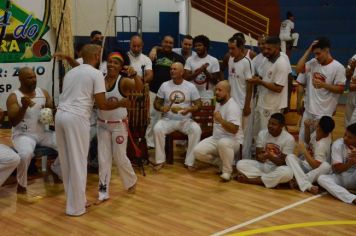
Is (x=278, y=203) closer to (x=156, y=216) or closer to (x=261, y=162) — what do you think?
(x=261, y=162)

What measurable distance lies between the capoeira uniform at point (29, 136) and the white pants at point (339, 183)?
2934mm

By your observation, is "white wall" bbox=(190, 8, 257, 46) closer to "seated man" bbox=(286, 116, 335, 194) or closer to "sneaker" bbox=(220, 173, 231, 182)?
"sneaker" bbox=(220, 173, 231, 182)

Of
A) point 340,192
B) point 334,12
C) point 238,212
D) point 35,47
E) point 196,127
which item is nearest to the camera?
point 238,212

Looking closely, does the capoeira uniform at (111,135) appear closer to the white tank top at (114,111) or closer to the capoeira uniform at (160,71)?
the white tank top at (114,111)

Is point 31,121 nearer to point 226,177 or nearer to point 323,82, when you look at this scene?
point 226,177

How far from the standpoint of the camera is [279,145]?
5613 mm

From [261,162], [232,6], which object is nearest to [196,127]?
[261,162]

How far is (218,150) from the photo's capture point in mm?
5941

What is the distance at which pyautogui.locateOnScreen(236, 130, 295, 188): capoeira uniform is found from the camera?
17.9 ft

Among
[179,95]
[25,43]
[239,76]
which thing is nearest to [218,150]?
[179,95]

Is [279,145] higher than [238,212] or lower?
higher

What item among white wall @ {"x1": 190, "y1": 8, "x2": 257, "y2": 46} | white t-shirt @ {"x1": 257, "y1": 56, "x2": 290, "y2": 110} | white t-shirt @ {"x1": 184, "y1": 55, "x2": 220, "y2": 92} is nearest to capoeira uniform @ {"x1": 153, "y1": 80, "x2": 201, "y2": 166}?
white t-shirt @ {"x1": 184, "y1": 55, "x2": 220, "y2": 92}

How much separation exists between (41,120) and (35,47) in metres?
2.94


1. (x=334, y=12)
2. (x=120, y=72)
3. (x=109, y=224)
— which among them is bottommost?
(x=109, y=224)
